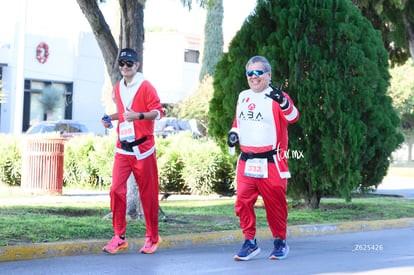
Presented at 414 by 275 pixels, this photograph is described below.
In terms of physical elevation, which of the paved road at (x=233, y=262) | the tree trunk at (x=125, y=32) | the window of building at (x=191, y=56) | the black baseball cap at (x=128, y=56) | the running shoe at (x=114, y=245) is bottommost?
the paved road at (x=233, y=262)

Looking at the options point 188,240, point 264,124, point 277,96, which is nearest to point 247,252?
point 264,124

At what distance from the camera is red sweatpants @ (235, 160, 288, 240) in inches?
307

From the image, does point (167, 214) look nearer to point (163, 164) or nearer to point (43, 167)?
point (43, 167)

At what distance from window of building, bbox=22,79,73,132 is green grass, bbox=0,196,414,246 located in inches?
1289

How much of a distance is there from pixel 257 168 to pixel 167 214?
4.34 meters

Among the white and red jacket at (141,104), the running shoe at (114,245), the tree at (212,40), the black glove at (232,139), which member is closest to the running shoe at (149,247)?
the running shoe at (114,245)

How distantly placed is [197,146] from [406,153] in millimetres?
56519

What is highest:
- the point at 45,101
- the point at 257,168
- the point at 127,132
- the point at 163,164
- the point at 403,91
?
the point at 403,91

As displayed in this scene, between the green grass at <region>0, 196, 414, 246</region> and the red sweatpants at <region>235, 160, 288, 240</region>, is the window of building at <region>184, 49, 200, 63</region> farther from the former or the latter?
the red sweatpants at <region>235, 160, 288, 240</region>

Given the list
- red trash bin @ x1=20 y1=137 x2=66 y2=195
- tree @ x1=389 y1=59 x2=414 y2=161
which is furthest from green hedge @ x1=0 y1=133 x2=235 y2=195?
tree @ x1=389 y1=59 x2=414 y2=161

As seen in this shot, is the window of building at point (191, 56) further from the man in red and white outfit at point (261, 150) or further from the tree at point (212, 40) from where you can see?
the man in red and white outfit at point (261, 150)

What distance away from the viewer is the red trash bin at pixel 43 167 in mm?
16641

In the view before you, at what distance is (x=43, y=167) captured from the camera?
54.5ft

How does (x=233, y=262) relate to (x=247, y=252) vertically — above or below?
below
